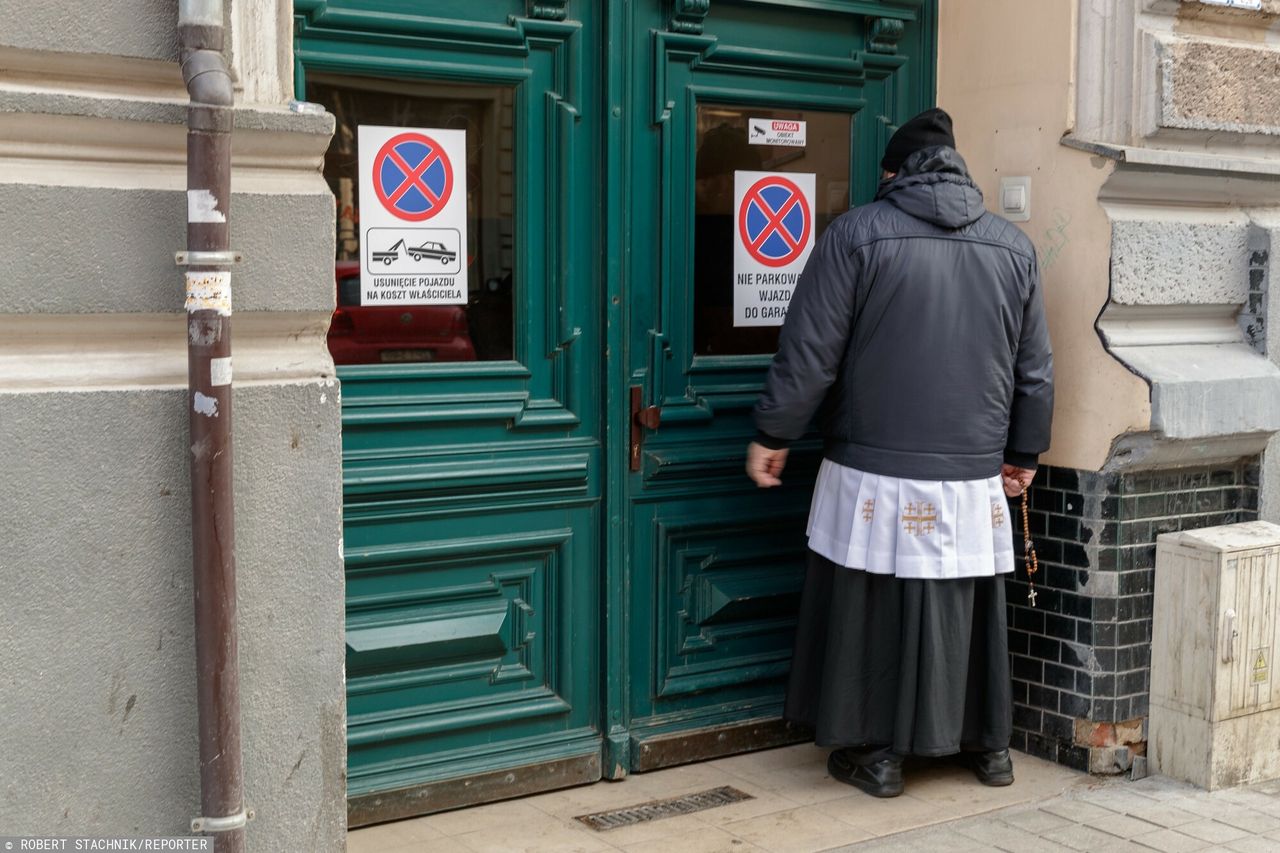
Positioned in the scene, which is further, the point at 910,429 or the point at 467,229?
the point at 910,429

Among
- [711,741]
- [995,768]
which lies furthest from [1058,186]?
[711,741]

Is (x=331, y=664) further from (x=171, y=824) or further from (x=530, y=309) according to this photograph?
(x=530, y=309)

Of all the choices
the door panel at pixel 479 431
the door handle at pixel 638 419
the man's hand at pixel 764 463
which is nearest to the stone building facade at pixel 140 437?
the door panel at pixel 479 431

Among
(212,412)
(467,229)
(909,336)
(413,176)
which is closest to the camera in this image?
(212,412)

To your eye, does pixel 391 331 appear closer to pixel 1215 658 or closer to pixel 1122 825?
pixel 1122 825

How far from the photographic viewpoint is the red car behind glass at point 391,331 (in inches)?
173

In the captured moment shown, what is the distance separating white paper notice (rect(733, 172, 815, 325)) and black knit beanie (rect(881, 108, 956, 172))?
1.46ft

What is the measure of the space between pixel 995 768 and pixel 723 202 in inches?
78.3

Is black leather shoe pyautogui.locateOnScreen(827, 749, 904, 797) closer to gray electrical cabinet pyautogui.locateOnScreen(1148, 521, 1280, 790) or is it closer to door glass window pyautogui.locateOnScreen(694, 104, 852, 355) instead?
gray electrical cabinet pyautogui.locateOnScreen(1148, 521, 1280, 790)

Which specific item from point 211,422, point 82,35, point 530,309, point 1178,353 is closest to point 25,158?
point 82,35

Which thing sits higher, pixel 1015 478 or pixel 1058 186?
pixel 1058 186

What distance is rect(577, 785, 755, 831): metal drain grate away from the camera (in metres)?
4.62

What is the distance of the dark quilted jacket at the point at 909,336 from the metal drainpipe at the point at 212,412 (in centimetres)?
195

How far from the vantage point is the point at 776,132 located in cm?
517
